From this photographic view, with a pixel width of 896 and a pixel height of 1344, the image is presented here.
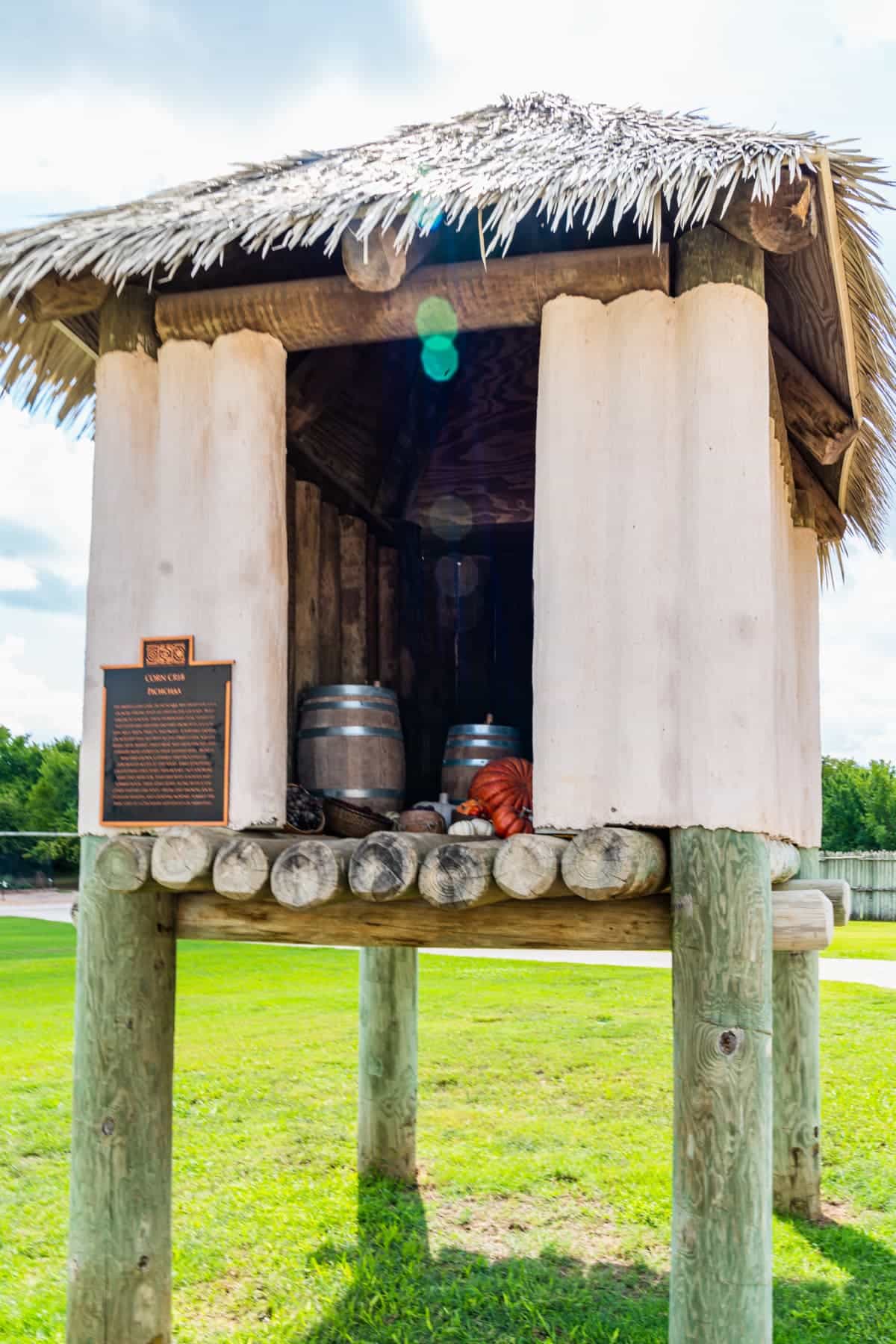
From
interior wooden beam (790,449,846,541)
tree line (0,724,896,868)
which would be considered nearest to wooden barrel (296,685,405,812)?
interior wooden beam (790,449,846,541)

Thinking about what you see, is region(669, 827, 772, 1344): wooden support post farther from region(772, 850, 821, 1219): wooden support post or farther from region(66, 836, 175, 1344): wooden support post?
region(772, 850, 821, 1219): wooden support post

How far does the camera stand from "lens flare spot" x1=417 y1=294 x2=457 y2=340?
17.0 ft

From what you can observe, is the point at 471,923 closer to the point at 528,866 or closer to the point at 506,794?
the point at 528,866

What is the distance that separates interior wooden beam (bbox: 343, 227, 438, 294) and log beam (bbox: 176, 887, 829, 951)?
220 centimetres

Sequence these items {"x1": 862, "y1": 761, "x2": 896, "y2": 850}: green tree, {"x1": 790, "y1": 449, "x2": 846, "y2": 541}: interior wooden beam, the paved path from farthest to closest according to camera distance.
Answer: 1. {"x1": 862, "y1": 761, "x2": 896, "y2": 850}: green tree
2. the paved path
3. {"x1": 790, "y1": 449, "x2": 846, "y2": 541}: interior wooden beam

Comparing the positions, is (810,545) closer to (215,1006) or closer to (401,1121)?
(401,1121)

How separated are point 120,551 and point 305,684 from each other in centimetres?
145

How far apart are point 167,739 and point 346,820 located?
105 centimetres

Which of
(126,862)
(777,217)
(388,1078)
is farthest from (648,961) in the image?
(777,217)

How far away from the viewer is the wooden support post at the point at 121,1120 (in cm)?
497

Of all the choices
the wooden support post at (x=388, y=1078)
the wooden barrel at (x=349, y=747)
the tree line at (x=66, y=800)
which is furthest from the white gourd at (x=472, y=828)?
the tree line at (x=66, y=800)

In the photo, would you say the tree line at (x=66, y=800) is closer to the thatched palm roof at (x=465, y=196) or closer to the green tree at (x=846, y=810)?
the green tree at (x=846, y=810)

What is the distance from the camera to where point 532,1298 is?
618 centimetres

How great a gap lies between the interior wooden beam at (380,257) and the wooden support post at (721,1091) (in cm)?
241
